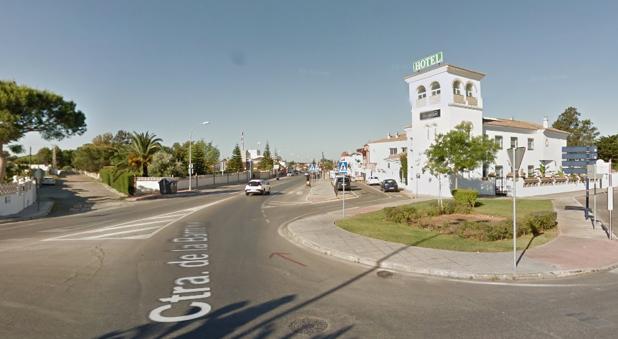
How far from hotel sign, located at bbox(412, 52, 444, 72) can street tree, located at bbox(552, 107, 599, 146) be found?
55398mm

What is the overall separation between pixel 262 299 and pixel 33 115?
28021mm

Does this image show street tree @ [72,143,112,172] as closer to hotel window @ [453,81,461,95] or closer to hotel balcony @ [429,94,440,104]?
hotel balcony @ [429,94,440,104]

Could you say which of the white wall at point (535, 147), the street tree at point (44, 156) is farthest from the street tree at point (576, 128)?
the street tree at point (44, 156)

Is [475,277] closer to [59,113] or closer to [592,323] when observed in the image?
[592,323]

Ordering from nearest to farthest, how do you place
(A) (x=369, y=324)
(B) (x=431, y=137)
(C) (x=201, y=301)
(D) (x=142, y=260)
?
1. (A) (x=369, y=324)
2. (C) (x=201, y=301)
3. (D) (x=142, y=260)
4. (B) (x=431, y=137)

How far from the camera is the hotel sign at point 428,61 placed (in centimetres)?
3413

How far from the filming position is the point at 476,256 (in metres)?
9.70

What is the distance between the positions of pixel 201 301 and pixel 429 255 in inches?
246

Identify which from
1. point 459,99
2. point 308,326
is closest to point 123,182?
point 459,99

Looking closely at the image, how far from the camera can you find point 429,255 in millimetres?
9758

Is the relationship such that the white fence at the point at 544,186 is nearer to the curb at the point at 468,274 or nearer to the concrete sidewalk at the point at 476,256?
the concrete sidewalk at the point at 476,256

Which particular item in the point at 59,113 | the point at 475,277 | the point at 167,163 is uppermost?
the point at 59,113

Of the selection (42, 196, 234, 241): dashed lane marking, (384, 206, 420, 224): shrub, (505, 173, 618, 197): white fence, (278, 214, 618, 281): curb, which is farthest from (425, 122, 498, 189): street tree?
(42, 196, 234, 241): dashed lane marking

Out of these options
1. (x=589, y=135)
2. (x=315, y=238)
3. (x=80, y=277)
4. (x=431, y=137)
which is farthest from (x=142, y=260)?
(x=589, y=135)
